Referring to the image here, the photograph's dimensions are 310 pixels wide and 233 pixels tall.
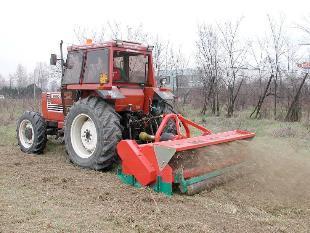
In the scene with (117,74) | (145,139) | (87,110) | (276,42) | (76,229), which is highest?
(276,42)

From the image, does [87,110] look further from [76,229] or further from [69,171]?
[76,229]

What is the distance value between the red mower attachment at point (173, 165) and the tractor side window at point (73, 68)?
→ 2172mm

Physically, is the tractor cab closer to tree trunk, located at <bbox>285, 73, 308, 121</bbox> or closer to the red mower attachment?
the red mower attachment

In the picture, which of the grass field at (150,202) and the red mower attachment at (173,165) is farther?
the red mower attachment at (173,165)

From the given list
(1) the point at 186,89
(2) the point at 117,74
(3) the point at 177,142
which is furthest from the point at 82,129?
(1) the point at 186,89

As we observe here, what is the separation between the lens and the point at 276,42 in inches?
684

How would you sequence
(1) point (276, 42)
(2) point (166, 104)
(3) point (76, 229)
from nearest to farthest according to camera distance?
(3) point (76, 229) < (2) point (166, 104) < (1) point (276, 42)

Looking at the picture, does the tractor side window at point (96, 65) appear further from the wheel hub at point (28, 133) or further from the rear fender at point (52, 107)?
the wheel hub at point (28, 133)

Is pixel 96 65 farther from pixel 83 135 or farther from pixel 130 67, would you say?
pixel 83 135

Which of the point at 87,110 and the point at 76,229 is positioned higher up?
the point at 87,110

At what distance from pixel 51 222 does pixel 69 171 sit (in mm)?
2468

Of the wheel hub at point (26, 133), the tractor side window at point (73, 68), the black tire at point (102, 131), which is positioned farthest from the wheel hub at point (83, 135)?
the wheel hub at point (26, 133)

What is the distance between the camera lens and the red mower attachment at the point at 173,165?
17.1 ft

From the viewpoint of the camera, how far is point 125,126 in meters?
6.94
